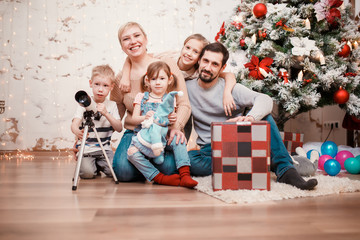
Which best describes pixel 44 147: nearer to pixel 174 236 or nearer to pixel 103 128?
pixel 103 128

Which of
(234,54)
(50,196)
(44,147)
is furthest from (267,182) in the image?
(44,147)

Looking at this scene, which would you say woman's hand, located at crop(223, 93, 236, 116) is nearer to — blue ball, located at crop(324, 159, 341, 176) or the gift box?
the gift box

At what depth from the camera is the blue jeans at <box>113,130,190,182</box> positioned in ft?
5.51

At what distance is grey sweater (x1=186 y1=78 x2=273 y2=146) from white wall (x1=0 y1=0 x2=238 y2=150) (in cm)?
181

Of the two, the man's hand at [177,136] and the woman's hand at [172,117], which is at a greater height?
the woman's hand at [172,117]

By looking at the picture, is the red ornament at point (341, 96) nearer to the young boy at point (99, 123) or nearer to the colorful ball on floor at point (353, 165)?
the colorful ball on floor at point (353, 165)

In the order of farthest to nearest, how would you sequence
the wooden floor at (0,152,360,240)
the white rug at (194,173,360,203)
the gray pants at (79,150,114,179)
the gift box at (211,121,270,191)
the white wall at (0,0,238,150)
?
the white wall at (0,0,238,150)
the gray pants at (79,150,114,179)
the gift box at (211,121,270,191)
the white rug at (194,173,360,203)
the wooden floor at (0,152,360,240)

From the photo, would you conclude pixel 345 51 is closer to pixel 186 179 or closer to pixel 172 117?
pixel 172 117

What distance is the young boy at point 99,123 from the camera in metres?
1.87

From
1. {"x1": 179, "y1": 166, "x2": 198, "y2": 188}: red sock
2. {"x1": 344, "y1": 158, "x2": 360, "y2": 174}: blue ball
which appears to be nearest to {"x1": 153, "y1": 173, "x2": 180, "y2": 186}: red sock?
{"x1": 179, "y1": 166, "x2": 198, "y2": 188}: red sock

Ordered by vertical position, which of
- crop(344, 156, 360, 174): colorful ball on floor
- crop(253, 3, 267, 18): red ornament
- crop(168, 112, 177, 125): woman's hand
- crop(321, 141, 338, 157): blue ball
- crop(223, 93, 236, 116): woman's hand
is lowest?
crop(344, 156, 360, 174): colorful ball on floor

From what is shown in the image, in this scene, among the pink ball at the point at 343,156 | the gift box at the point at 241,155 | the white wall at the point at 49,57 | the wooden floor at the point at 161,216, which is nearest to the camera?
the wooden floor at the point at 161,216

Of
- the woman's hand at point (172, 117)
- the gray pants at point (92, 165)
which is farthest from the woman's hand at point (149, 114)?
the gray pants at point (92, 165)

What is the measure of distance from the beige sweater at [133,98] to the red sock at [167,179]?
0.87 feet
